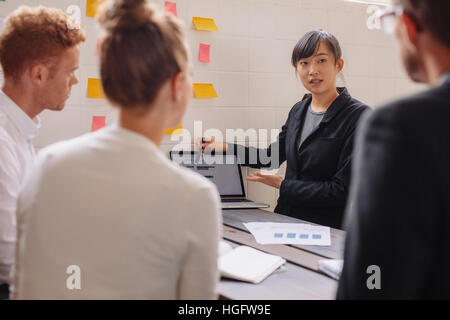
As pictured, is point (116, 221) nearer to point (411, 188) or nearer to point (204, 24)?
point (411, 188)

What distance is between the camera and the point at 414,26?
742 mm

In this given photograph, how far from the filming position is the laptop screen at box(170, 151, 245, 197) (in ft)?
8.27

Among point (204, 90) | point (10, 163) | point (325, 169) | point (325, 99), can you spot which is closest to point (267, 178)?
point (325, 169)

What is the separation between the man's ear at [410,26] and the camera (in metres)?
0.74

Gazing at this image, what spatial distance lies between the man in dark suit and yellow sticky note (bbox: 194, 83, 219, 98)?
2.13 m

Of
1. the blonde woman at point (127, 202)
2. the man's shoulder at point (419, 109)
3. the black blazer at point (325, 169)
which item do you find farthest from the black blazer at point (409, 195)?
the black blazer at point (325, 169)

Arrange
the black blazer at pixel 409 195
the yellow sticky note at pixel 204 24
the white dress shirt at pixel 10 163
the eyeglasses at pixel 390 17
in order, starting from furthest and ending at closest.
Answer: the yellow sticky note at pixel 204 24
the white dress shirt at pixel 10 163
the eyeglasses at pixel 390 17
the black blazer at pixel 409 195

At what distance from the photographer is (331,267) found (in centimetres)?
131

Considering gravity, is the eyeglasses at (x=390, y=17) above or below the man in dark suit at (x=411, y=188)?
above

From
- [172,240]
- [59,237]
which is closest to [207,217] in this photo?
[172,240]

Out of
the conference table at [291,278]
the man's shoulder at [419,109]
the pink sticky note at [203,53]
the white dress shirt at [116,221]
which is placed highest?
the pink sticky note at [203,53]

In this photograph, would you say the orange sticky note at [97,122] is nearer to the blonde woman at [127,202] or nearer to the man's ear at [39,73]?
the man's ear at [39,73]

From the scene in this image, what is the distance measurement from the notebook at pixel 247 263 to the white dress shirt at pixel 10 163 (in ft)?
2.05

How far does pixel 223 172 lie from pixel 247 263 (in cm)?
121
